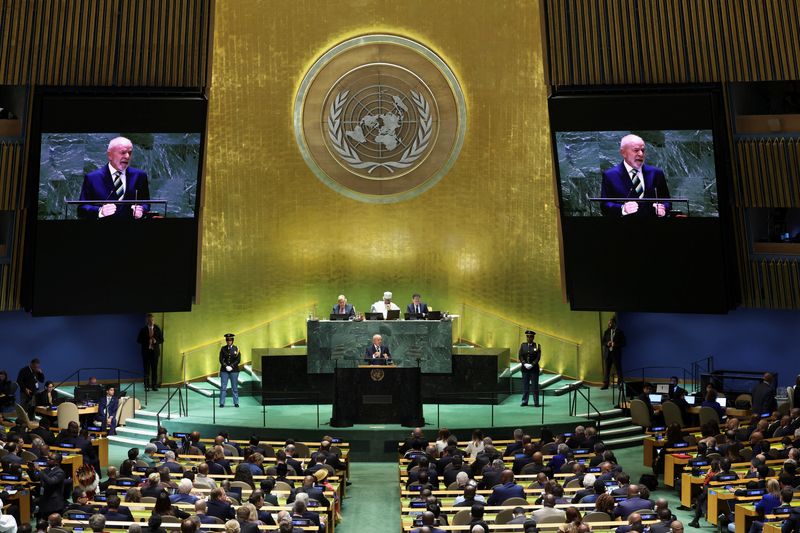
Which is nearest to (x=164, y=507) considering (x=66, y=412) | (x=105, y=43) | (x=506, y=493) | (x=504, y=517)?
(x=504, y=517)

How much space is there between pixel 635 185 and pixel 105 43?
401 inches

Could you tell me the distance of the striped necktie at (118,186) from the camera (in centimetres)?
2144

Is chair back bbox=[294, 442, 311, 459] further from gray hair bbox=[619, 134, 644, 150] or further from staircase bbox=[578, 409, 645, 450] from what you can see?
gray hair bbox=[619, 134, 644, 150]

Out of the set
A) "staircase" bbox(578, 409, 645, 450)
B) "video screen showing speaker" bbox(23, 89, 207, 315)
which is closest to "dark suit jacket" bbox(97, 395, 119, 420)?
"video screen showing speaker" bbox(23, 89, 207, 315)

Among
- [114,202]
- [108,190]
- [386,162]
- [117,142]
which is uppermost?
[386,162]

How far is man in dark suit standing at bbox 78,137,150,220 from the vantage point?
69.9 ft

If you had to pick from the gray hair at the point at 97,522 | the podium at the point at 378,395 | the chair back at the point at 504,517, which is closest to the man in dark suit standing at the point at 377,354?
the podium at the point at 378,395

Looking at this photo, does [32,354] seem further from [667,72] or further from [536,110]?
[667,72]

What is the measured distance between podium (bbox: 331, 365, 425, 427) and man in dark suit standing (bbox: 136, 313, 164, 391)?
5.16 m

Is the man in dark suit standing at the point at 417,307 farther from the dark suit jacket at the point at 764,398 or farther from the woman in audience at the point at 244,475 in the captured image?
the woman in audience at the point at 244,475

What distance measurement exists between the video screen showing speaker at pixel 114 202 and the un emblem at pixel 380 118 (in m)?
3.81

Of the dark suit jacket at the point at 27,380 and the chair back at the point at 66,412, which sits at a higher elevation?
the dark suit jacket at the point at 27,380

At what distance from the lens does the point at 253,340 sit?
24.9 metres

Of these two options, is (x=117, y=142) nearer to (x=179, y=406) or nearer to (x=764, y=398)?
(x=179, y=406)
